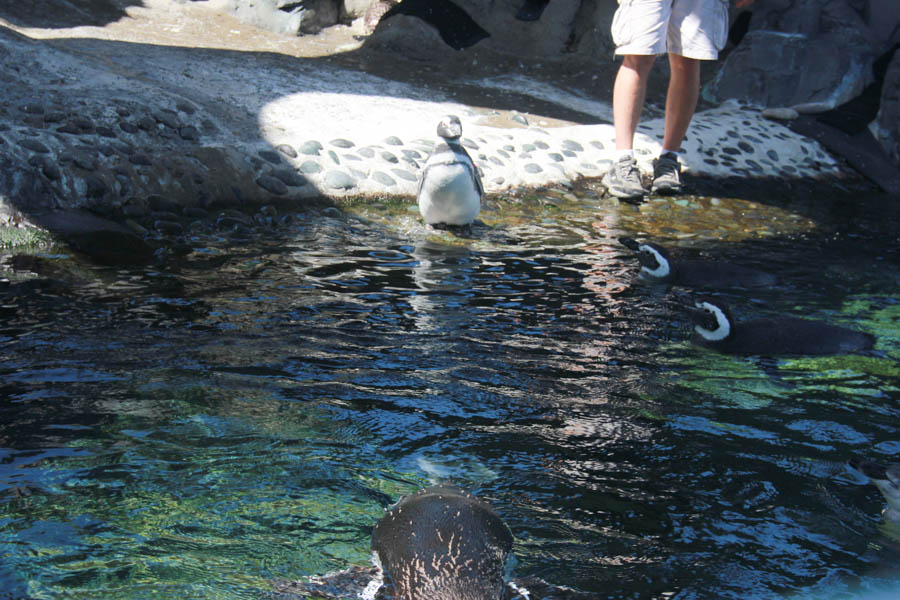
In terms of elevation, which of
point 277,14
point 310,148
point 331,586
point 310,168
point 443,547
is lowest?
point 331,586

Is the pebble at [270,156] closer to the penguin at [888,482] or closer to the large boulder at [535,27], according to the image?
the penguin at [888,482]

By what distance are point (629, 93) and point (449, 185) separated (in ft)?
6.52

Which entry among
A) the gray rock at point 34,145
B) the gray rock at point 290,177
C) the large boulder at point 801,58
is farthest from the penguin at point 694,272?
the large boulder at point 801,58

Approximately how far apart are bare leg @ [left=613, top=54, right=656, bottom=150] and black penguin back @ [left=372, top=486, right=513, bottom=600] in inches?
199

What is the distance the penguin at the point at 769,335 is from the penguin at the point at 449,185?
1981 millimetres

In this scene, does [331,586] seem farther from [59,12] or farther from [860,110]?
[59,12]

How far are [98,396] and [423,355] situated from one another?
128 centimetres

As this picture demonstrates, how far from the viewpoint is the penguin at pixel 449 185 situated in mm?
5539

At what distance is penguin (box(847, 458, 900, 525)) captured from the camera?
97.1 inches

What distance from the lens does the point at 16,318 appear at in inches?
145

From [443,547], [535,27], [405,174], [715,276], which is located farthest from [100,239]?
[535,27]

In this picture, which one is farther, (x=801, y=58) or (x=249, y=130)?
(x=801, y=58)

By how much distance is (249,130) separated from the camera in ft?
22.1

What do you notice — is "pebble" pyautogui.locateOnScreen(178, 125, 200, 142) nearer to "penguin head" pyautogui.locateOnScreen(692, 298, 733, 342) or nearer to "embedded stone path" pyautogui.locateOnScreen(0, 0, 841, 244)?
"embedded stone path" pyautogui.locateOnScreen(0, 0, 841, 244)
